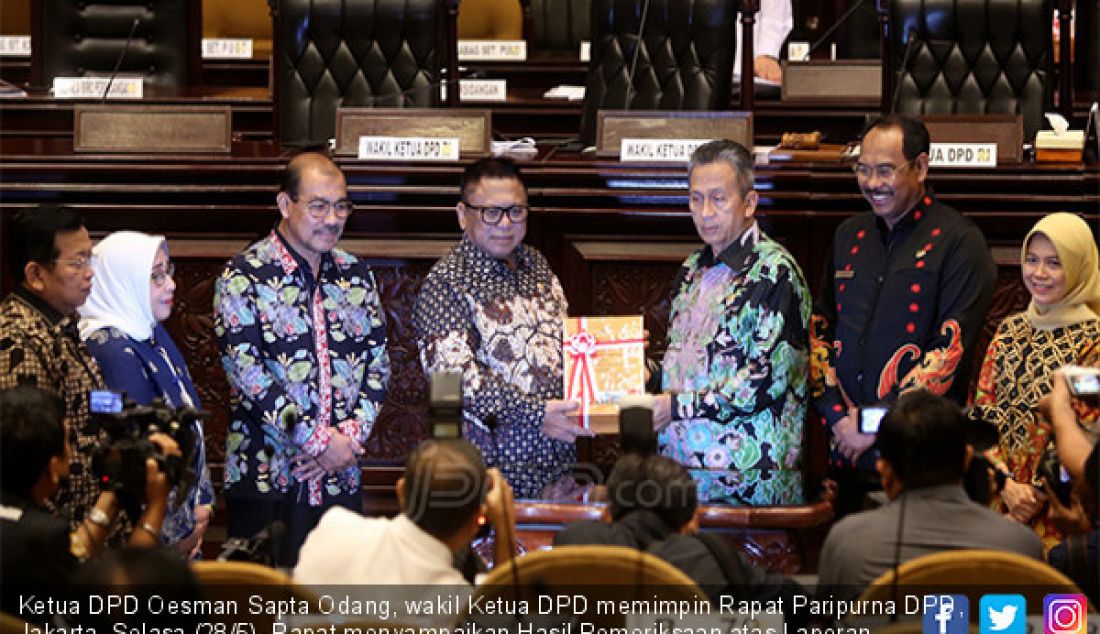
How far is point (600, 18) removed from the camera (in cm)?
543

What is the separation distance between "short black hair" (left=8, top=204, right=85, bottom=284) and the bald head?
0.48 metres

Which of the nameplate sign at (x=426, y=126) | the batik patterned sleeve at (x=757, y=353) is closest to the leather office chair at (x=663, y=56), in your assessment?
the nameplate sign at (x=426, y=126)

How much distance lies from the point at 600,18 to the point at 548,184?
1.18 m

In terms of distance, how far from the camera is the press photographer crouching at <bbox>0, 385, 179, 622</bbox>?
8.87 feet

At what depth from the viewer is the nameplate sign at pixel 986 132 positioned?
4.35 m

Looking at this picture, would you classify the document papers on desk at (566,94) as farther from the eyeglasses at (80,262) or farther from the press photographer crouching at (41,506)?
the press photographer crouching at (41,506)

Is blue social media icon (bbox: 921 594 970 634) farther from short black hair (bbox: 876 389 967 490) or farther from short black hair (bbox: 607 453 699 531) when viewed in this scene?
short black hair (bbox: 607 453 699 531)

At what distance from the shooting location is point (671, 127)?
14.3 ft

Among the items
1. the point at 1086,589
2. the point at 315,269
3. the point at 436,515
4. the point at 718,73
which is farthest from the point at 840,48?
the point at 436,515

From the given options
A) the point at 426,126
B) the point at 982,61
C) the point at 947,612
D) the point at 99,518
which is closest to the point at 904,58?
the point at 982,61

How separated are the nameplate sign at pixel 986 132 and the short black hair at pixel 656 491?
1816 millimetres

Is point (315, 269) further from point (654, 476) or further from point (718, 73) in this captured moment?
point (718, 73)

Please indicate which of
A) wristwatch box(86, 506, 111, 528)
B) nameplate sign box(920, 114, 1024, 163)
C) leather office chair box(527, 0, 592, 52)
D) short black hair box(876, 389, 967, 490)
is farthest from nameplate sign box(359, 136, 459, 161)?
leather office chair box(527, 0, 592, 52)

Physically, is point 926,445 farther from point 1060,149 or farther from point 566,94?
point 566,94
